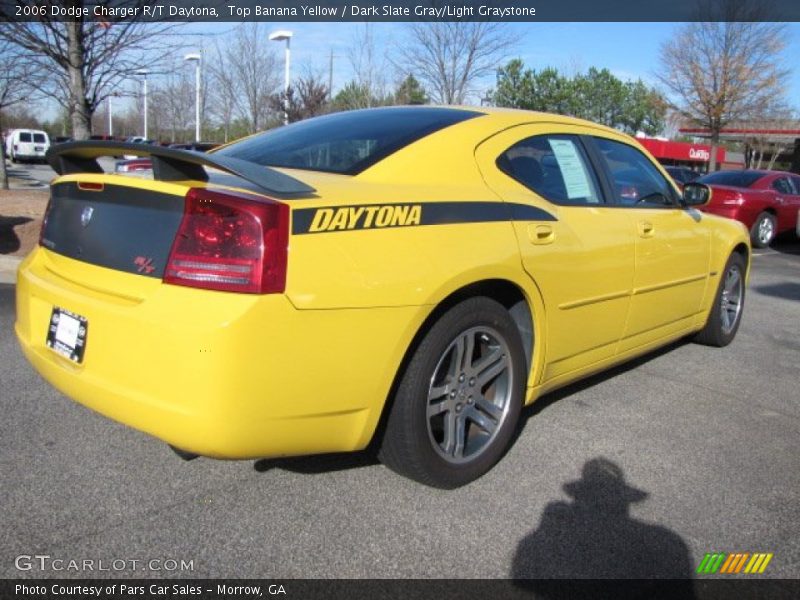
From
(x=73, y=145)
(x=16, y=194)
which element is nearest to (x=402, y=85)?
(x=16, y=194)

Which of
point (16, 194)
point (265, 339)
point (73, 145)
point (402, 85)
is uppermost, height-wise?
point (402, 85)

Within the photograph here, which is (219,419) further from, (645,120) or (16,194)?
(645,120)

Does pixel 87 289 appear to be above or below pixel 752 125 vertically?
below

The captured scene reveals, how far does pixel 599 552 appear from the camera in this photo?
2.45m

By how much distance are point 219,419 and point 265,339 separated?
287mm

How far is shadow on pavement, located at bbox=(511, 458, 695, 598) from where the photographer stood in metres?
2.27

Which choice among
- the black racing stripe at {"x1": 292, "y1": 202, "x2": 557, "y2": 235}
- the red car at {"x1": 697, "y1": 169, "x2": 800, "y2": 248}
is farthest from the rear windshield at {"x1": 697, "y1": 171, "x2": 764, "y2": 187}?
the black racing stripe at {"x1": 292, "y1": 202, "x2": 557, "y2": 235}

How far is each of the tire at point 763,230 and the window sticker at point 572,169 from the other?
10.2 meters

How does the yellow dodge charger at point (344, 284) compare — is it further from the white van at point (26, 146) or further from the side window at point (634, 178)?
the white van at point (26, 146)

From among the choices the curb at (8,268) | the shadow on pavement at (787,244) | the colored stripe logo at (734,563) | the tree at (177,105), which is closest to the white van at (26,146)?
the tree at (177,105)

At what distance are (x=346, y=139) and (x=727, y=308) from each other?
11.7 ft

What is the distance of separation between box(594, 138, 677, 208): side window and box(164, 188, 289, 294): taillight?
2258 millimetres

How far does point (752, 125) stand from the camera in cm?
2900

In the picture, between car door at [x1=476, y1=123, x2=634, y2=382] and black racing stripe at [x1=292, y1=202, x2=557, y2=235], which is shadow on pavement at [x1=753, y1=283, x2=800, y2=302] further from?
black racing stripe at [x1=292, y1=202, x2=557, y2=235]
